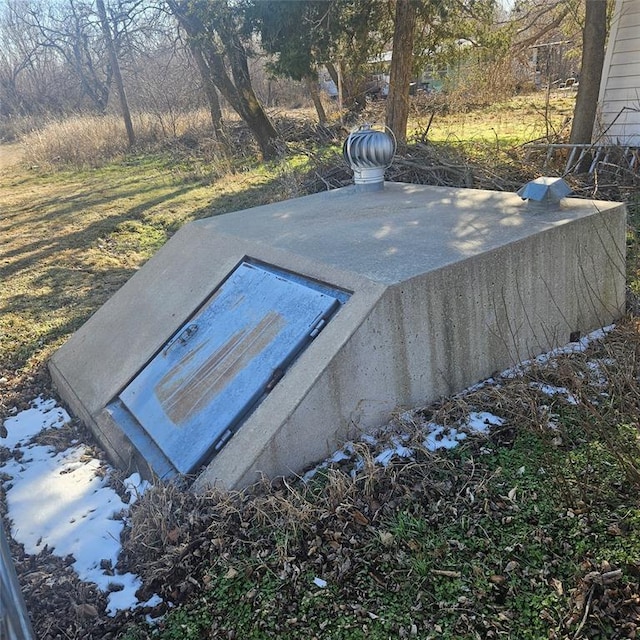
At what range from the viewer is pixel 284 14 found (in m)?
10.7

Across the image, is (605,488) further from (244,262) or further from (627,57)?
(627,57)

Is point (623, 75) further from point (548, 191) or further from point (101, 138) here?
point (101, 138)

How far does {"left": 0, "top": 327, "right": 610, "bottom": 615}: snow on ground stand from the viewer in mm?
2846

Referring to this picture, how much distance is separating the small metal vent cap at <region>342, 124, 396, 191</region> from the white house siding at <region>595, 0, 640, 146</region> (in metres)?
4.58

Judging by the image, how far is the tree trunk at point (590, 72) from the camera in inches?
334

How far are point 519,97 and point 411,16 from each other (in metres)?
12.0

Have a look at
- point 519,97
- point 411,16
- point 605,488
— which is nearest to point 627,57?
point 411,16

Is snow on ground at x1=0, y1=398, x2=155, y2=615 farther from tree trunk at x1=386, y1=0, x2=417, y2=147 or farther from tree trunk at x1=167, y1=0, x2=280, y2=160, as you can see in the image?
tree trunk at x1=167, y1=0, x2=280, y2=160

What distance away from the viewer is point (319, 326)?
3.37 metres

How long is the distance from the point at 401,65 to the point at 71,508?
9346mm

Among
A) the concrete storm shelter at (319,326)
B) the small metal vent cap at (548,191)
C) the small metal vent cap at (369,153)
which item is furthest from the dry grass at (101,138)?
the small metal vent cap at (548,191)

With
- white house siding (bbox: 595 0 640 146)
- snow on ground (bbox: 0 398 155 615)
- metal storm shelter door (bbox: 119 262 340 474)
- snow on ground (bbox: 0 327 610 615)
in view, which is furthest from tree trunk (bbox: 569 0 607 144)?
snow on ground (bbox: 0 398 155 615)

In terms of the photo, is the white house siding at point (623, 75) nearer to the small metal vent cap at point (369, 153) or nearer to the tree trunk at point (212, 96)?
the small metal vent cap at point (369, 153)

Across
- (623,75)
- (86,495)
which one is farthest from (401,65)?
(86,495)
